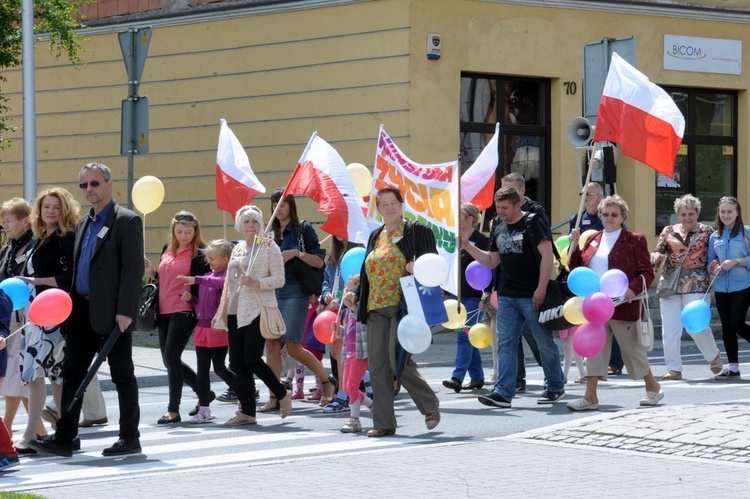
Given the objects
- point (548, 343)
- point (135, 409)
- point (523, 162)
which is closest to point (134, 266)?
point (135, 409)

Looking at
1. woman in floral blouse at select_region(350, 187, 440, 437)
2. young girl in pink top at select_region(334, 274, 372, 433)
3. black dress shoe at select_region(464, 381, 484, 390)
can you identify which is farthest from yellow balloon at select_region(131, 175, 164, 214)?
black dress shoe at select_region(464, 381, 484, 390)

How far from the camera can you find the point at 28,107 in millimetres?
17156

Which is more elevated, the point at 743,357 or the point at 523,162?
the point at 523,162

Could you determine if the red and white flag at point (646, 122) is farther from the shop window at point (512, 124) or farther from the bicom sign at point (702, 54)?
the bicom sign at point (702, 54)

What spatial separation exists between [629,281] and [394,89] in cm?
932

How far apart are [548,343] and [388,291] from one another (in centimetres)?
226

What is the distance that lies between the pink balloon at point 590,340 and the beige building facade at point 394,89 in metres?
9.19

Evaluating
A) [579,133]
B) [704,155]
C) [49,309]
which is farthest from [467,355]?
[704,155]

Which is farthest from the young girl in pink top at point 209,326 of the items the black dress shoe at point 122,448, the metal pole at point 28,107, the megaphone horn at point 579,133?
the megaphone horn at point 579,133

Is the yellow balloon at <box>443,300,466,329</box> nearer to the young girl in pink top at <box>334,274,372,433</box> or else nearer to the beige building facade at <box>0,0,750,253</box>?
the young girl in pink top at <box>334,274,372,433</box>

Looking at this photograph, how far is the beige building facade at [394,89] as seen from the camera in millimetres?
20422

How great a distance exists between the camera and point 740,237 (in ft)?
45.5

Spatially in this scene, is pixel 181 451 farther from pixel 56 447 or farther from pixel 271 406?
pixel 271 406

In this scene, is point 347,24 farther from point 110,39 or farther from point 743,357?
point 743,357
